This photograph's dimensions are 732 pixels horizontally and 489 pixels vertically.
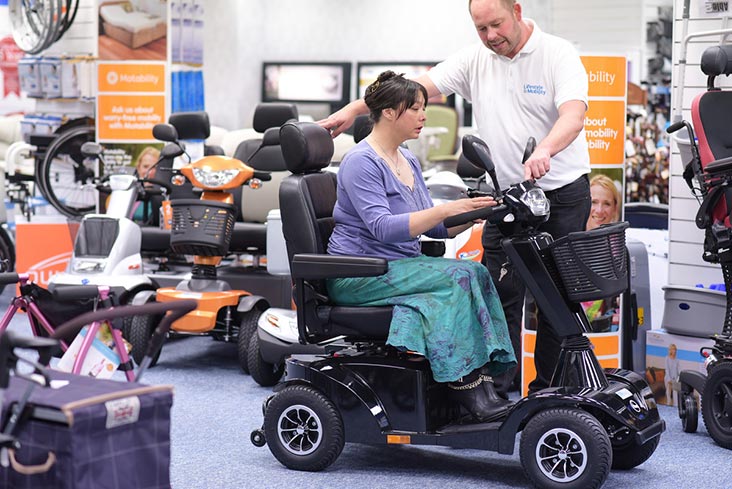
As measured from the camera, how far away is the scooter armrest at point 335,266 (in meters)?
3.40

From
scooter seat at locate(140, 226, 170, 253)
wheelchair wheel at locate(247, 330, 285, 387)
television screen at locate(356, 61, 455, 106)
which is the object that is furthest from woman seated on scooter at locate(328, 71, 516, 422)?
television screen at locate(356, 61, 455, 106)

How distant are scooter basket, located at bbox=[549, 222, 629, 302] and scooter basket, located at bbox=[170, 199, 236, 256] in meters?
2.24

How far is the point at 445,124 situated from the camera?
11992 mm

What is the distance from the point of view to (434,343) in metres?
3.38

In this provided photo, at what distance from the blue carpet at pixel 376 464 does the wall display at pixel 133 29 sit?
4.00 metres

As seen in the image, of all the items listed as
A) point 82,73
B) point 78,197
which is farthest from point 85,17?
point 78,197

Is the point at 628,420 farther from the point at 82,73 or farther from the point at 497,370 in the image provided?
the point at 82,73

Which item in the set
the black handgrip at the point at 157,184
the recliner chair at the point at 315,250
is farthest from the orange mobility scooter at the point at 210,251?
the recliner chair at the point at 315,250

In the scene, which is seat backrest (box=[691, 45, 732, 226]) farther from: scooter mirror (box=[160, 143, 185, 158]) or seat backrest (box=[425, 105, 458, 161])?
seat backrest (box=[425, 105, 458, 161])

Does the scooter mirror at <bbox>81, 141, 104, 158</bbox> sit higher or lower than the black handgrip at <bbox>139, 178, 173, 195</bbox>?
higher

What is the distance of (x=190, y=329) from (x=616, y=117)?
2103 millimetres

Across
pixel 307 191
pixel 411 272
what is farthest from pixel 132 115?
pixel 411 272

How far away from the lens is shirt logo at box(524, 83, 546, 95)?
3.72 m

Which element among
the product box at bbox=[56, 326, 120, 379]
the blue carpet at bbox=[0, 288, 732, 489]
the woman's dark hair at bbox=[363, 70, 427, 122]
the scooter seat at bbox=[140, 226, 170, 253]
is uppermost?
the woman's dark hair at bbox=[363, 70, 427, 122]
